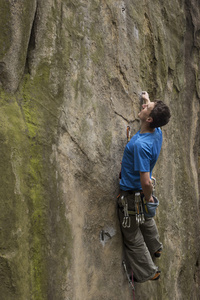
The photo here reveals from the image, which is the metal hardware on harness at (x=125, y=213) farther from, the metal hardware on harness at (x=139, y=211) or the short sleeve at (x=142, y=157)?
the short sleeve at (x=142, y=157)

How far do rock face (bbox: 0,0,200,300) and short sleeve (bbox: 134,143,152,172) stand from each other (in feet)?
1.50

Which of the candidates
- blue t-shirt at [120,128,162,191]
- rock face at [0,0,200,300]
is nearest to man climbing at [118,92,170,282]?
blue t-shirt at [120,128,162,191]

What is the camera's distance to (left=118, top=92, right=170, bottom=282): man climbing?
12.3 feet

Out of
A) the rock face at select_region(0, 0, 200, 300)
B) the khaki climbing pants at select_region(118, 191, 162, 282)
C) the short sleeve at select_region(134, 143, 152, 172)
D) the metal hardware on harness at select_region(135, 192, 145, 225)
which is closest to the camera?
the rock face at select_region(0, 0, 200, 300)

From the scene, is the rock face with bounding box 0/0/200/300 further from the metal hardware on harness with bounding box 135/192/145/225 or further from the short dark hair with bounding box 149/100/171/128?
the short dark hair with bounding box 149/100/171/128

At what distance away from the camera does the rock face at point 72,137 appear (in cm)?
303

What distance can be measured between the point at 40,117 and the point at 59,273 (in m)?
1.49

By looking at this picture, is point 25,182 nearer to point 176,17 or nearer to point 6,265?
point 6,265

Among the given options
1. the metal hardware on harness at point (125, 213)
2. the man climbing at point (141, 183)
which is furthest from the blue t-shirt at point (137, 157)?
the metal hardware on harness at point (125, 213)

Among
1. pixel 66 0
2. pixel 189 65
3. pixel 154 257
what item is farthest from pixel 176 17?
pixel 154 257

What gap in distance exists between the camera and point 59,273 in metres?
3.35

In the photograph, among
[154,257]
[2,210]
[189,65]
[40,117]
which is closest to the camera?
[2,210]

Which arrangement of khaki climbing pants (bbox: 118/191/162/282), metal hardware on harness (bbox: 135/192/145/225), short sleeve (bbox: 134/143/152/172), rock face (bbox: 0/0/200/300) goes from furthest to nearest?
1. khaki climbing pants (bbox: 118/191/162/282)
2. metal hardware on harness (bbox: 135/192/145/225)
3. short sleeve (bbox: 134/143/152/172)
4. rock face (bbox: 0/0/200/300)

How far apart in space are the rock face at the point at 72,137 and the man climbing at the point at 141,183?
0.50 feet
